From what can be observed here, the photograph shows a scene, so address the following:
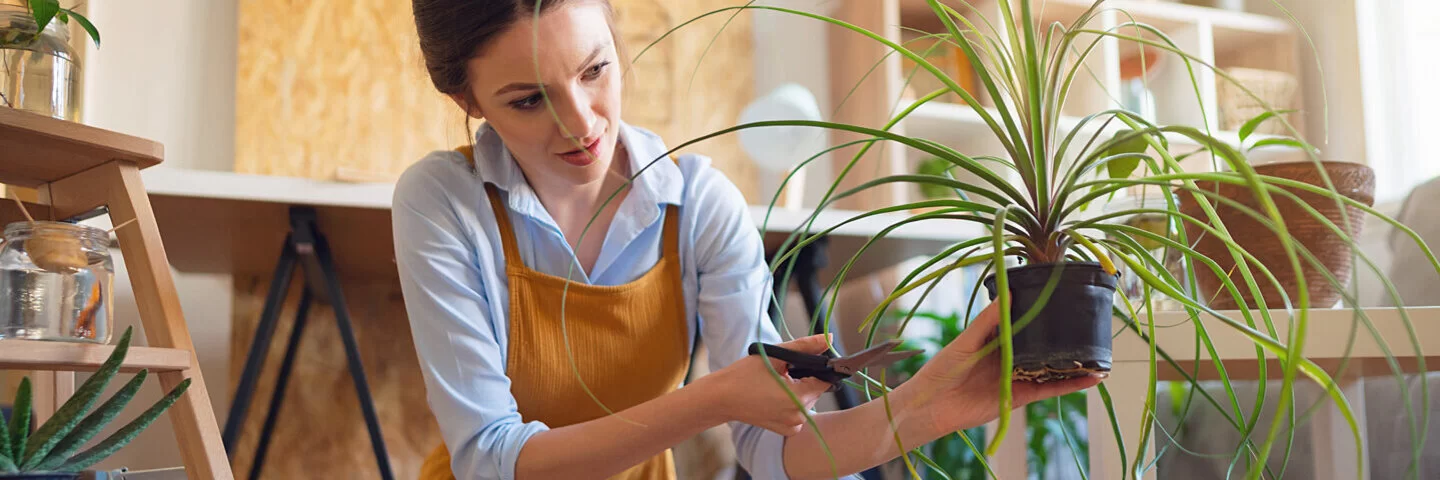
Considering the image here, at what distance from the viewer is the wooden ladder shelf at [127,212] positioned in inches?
34.2

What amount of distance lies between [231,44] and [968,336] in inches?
68.0

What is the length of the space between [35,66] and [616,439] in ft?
2.09

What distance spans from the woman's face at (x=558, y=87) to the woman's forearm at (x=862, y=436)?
0.36 m

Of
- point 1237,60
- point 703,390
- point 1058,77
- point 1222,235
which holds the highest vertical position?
point 1237,60

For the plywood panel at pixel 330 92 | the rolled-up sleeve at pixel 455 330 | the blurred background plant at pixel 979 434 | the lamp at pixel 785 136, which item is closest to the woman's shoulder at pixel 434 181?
the rolled-up sleeve at pixel 455 330

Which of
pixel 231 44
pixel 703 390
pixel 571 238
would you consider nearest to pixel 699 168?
pixel 571 238

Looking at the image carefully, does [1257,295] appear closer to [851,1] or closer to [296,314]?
[296,314]

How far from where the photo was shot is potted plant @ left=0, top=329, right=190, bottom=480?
29.6 inches

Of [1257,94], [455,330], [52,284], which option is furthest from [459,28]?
[1257,94]

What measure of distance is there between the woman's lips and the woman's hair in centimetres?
→ 14

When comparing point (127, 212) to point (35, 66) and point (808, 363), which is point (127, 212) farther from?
point (808, 363)

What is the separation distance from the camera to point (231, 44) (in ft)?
6.44

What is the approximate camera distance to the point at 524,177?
1231mm

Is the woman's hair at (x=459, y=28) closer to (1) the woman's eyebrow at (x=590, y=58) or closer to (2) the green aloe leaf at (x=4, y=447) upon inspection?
(1) the woman's eyebrow at (x=590, y=58)
